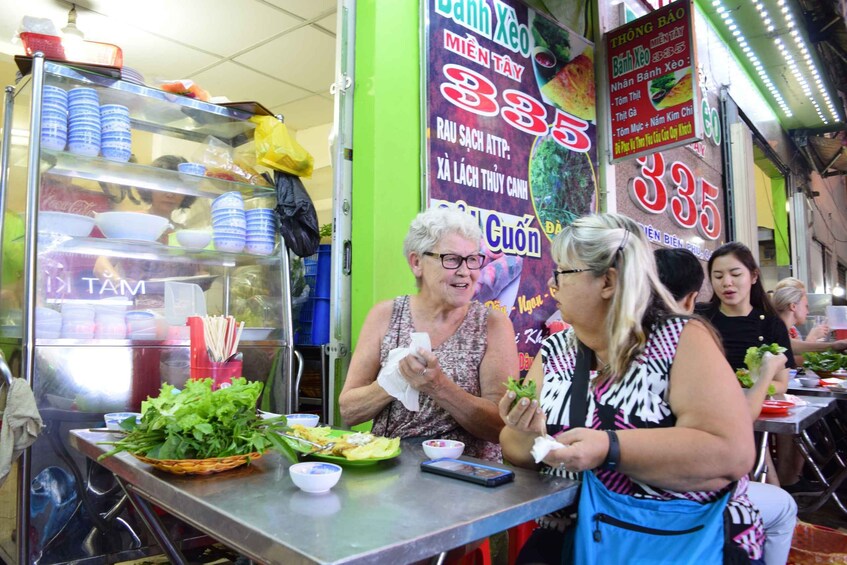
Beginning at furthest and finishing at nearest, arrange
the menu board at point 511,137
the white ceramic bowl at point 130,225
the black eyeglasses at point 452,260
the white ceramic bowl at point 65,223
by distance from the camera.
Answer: the menu board at point 511,137, the white ceramic bowl at point 130,225, the white ceramic bowl at point 65,223, the black eyeglasses at point 452,260

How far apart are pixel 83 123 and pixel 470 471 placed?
7.43 ft

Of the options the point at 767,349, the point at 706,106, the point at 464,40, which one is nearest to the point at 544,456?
the point at 767,349

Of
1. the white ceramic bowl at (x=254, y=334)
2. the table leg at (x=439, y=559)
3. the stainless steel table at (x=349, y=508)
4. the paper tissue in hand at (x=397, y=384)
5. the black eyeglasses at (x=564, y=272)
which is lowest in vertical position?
the table leg at (x=439, y=559)

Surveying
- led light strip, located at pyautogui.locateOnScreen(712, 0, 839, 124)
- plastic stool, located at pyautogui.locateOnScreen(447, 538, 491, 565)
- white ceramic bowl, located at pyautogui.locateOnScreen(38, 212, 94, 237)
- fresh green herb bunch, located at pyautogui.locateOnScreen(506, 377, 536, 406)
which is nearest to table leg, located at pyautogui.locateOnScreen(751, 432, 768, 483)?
plastic stool, located at pyautogui.locateOnScreen(447, 538, 491, 565)

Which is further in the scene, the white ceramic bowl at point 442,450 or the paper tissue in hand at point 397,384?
the paper tissue in hand at point 397,384

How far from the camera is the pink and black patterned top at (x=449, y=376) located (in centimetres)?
221

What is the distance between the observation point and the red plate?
9.13 ft

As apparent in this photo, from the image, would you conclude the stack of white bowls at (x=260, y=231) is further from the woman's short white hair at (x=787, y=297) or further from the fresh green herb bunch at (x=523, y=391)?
the woman's short white hair at (x=787, y=297)

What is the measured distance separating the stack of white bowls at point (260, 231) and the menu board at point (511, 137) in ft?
2.78

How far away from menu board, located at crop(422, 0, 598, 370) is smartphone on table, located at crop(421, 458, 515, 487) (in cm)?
186

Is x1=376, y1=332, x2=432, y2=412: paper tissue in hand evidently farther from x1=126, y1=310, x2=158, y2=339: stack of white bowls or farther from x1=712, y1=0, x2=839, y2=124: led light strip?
x1=712, y1=0, x2=839, y2=124: led light strip

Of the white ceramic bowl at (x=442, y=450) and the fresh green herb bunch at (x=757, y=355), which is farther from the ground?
the fresh green herb bunch at (x=757, y=355)

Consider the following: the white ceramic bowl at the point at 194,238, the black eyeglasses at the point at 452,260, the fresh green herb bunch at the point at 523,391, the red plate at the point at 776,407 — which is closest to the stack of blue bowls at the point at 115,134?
the white ceramic bowl at the point at 194,238

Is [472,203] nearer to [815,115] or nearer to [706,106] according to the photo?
[706,106]
